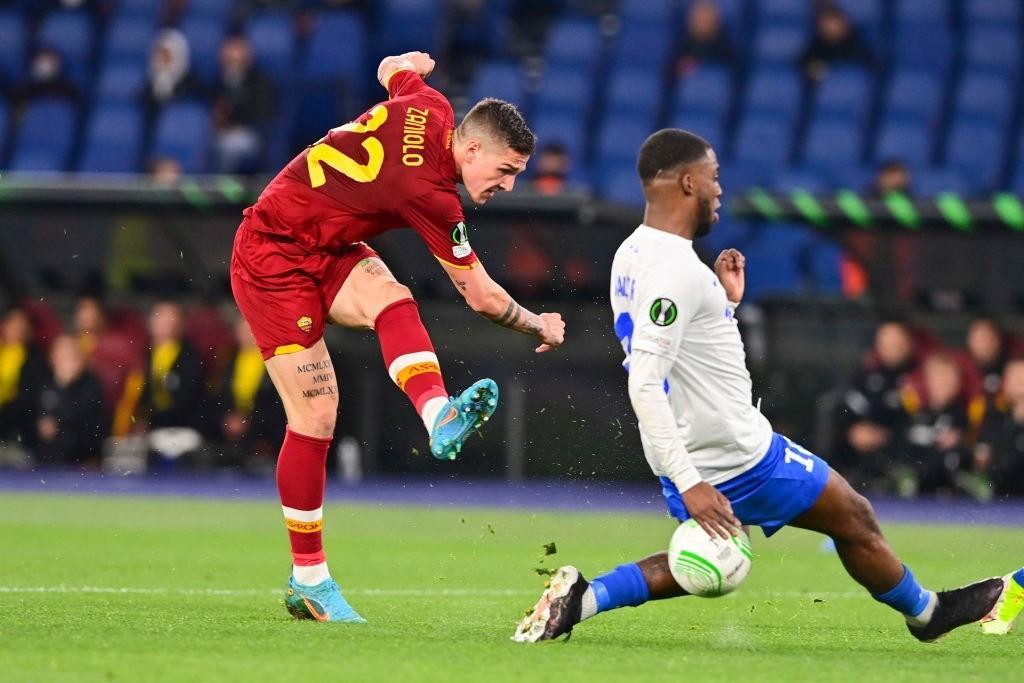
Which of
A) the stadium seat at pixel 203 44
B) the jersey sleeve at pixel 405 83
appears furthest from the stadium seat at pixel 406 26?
the jersey sleeve at pixel 405 83

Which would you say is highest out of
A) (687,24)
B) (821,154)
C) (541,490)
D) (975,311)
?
(687,24)

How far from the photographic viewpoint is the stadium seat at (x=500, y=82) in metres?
17.9

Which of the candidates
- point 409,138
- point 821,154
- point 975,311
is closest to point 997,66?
point 821,154

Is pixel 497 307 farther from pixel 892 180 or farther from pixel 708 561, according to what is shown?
pixel 892 180

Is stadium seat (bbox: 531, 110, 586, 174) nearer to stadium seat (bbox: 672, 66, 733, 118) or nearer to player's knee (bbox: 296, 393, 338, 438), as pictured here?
stadium seat (bbox: 672, 66, 733, 118)

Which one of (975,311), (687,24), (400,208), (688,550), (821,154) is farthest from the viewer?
(687,24)

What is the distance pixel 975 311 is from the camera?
14.7 meters

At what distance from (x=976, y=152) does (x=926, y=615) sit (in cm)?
1131

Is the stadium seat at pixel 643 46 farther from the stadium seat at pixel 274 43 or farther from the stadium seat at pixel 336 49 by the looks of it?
the stadium seat at pixel 274 43

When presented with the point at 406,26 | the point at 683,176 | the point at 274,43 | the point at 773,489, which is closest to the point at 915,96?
the point at 406,26

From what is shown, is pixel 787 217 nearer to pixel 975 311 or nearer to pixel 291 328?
pixel 975 311

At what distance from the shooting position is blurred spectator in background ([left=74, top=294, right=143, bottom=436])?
15633 mm

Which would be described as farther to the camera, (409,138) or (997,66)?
(997,66)

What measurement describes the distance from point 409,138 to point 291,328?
89 centimetres
